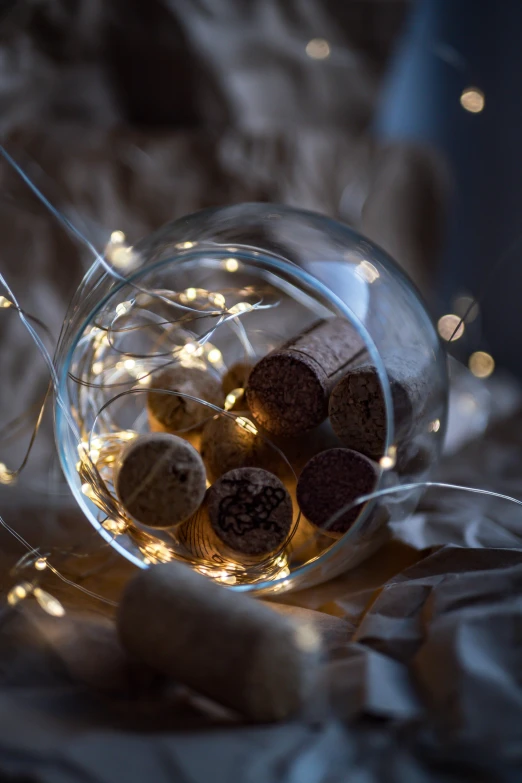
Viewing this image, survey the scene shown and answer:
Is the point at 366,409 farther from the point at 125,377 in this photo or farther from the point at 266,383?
the point at 125,377

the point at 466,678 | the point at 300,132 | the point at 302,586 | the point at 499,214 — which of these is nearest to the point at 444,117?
the point at 499,214

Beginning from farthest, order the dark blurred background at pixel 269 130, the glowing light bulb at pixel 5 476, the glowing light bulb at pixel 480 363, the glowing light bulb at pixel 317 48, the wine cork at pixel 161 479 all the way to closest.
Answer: the glowing light bulb at pixel 480 363 < the glowing light bulb at pixel 317 48 < the dark blurred background at pixel 269 130 < the glowing light bulb at pixel 5 476 < the wine cork at pixel 161 479

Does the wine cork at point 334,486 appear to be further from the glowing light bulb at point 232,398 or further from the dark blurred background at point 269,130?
the dark blurred background at point 269,130

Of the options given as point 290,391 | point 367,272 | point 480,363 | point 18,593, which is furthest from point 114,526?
point 480,363

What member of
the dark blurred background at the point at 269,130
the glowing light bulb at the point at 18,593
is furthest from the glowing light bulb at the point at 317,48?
the glowing light bulb at the point at 18,593

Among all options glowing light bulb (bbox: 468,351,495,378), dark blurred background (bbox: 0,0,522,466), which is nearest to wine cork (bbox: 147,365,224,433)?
dark blurred background (bbox: 0,0,522,466)

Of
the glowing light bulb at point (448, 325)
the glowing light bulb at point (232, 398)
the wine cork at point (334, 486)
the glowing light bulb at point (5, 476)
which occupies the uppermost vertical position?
the glowing light bulb at point (232, 398)

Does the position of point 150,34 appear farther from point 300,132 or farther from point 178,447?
point 178,447
